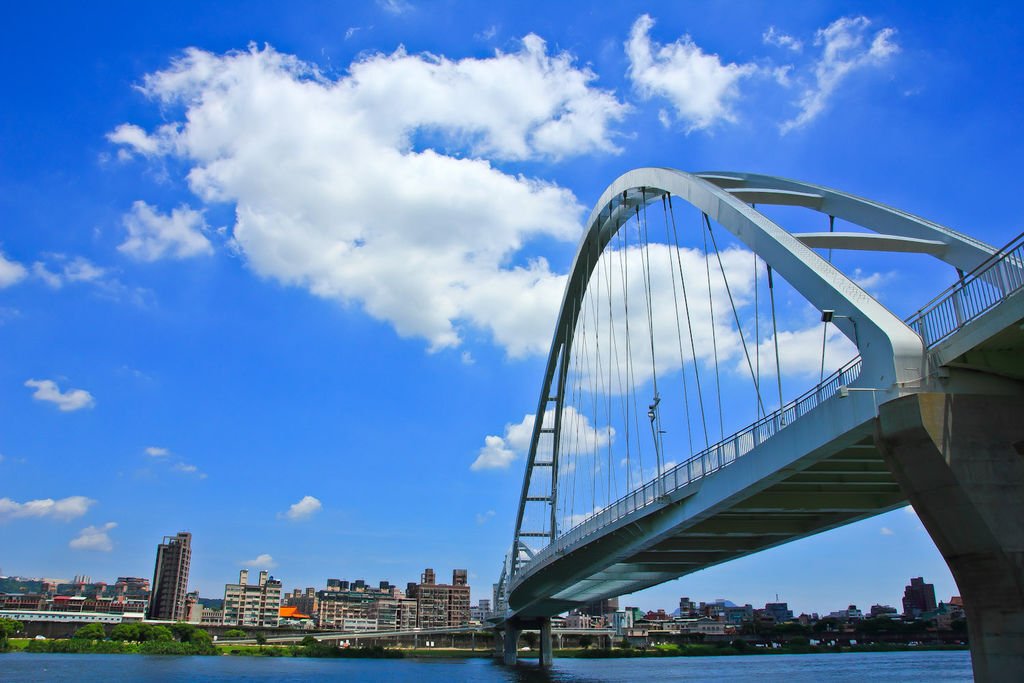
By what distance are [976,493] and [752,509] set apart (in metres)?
9.86

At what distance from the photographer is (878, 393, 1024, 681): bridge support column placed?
513 inches

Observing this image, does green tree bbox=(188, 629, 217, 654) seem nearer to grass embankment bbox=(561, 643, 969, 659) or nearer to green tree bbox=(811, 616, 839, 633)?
grass embankment bbox=(561, 643, 969, 659)

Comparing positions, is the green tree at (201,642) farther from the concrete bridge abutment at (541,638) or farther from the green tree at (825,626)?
the green tree at (825,626)

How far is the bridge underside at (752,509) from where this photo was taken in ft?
59.6

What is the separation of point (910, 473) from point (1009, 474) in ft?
4.92

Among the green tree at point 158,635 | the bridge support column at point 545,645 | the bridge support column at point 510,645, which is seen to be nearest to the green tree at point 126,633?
the green tree at point 158,635

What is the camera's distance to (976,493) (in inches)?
524

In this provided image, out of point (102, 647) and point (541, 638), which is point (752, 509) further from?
point (102, 647)

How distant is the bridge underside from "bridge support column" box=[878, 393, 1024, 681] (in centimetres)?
108

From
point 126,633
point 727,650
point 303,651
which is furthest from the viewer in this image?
point 727,650

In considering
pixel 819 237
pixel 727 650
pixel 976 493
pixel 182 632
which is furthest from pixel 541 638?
pixel 976 493

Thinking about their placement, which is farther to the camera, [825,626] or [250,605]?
[250,605]

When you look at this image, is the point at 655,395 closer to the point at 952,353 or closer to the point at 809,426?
the point at 809,426

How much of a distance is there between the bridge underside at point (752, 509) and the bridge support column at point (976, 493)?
1.08m
